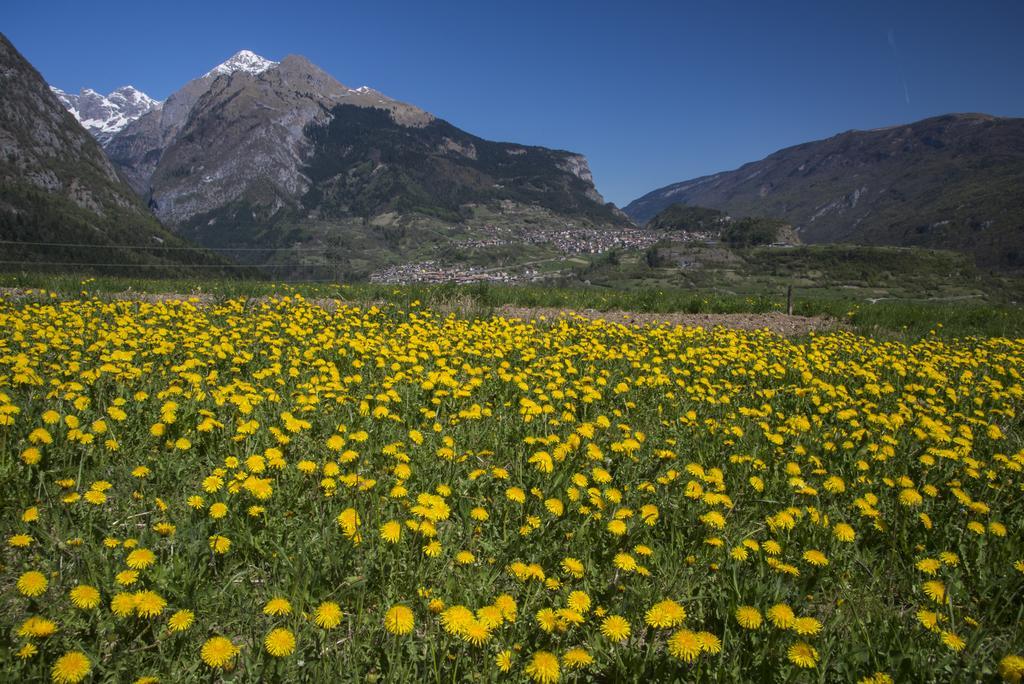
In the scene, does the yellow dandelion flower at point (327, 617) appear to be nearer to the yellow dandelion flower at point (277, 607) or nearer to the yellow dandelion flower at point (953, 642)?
the yellow dandelion flower at point (277, 607)

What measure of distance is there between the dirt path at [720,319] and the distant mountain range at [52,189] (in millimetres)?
149803

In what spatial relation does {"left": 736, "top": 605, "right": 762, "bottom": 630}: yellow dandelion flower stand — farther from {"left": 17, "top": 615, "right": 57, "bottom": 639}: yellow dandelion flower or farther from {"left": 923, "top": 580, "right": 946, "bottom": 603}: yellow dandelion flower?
{"left": 17, "top": 615, "right": 57, "bottom": 639}: yellow dandelion flower

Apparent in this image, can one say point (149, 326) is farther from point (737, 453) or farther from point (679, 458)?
point (737, 453)

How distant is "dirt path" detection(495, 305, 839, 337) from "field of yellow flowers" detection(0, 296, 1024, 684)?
719cm

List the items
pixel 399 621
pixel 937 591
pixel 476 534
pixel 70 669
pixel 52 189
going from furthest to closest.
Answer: pixel 52 189
pixel 476 534
pixel 937 591
pixel 399 621
pixel 70 669

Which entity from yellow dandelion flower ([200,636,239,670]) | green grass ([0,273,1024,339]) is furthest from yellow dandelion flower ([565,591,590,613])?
green grass ([0,273,1024,339])

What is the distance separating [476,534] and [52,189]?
241450 millimetres

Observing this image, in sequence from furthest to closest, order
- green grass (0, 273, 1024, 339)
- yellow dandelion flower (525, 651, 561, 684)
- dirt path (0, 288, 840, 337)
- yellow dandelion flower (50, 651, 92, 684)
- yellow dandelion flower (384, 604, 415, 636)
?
green grass (0, 273, 1024, 339) < dirt path (0, 288, 840, 337) < yellow dandelion flower (384, 604, 415, 636) < yellow dandelion flower (525, 651, 561, 684) < yellow dandelion flower (50, 651, 92, 684)

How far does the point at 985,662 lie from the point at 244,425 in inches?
187

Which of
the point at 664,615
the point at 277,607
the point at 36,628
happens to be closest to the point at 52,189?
the point at 36,628

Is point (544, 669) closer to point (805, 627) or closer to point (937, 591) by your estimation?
point (805, 627)

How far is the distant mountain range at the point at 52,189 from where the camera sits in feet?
447

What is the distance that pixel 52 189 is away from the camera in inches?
6890

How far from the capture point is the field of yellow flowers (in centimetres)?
225
